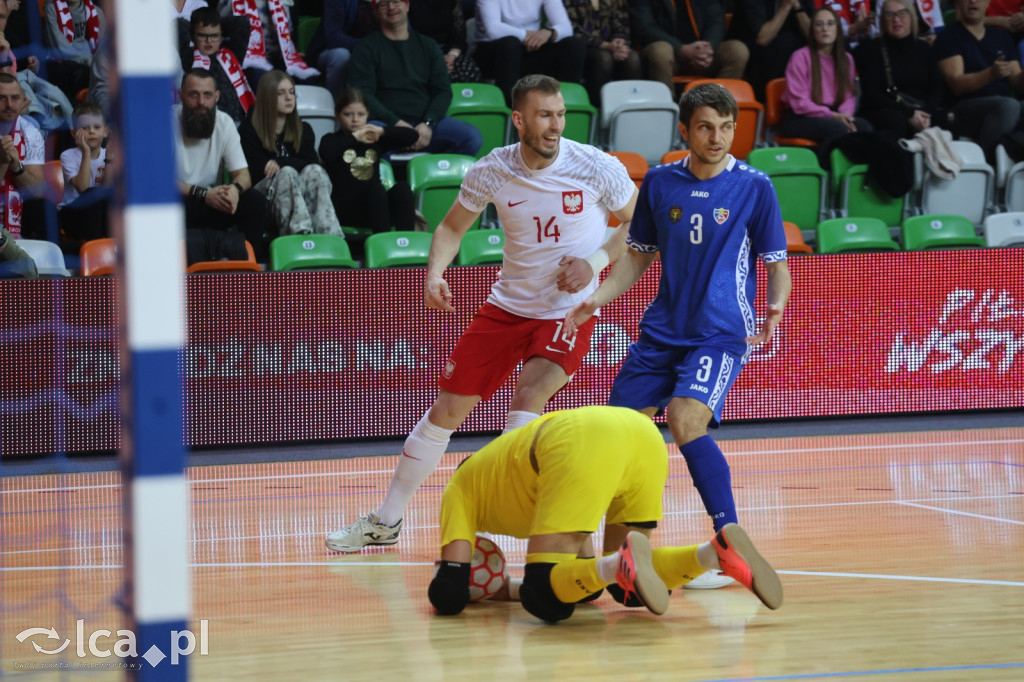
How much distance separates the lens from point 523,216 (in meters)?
5.24

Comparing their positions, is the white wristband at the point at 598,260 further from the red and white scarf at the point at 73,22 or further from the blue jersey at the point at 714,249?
the red and white scarf at the point at 73,22

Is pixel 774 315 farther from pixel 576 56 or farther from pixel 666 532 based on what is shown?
pixel 576 56

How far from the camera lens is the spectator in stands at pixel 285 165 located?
9031 millimetres

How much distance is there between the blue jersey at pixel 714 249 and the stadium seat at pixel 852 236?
5.04m

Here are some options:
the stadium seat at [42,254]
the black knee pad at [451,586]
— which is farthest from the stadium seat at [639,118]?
the black knee pad at [451,586]

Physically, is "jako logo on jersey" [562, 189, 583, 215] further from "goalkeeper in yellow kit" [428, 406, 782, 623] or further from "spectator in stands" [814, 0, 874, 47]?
"spectator in stands" [814, 0, 874, 47]

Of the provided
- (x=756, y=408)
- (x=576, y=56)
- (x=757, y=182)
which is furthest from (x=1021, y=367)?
(x=757, y=182)

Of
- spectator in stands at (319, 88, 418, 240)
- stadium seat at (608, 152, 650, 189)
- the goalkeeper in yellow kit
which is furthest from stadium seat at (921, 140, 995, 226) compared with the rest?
the goalkeeper in yellow kit

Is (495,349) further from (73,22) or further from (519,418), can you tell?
(73,22)

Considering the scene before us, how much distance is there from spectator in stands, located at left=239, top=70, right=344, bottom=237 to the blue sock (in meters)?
5.09

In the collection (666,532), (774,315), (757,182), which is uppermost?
(757,182)

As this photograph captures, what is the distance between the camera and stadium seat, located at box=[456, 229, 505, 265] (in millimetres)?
8812

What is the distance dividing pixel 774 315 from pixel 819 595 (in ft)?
3.25

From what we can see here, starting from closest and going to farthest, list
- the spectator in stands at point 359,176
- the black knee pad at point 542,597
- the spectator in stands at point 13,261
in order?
the black knee pad at point 542,597 → the spectator in stands at point 13,261 → the spectator in stands at point 359,176
